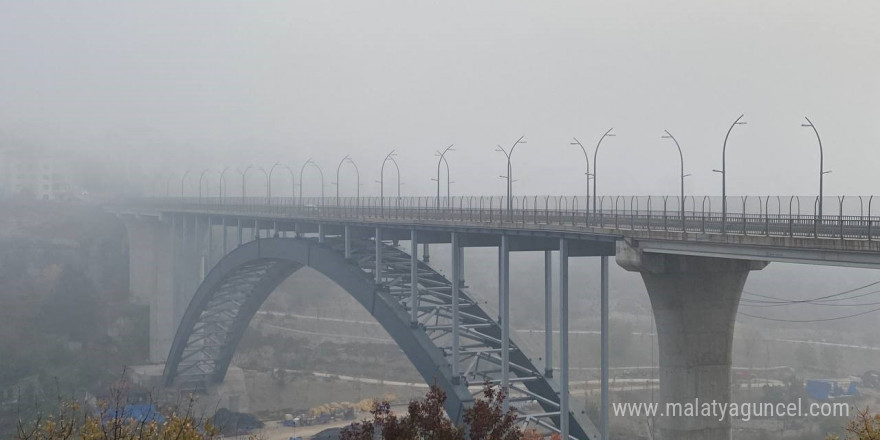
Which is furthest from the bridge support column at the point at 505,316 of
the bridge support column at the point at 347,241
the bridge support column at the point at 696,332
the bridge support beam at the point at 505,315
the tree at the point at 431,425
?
the tree at the point at 431,425

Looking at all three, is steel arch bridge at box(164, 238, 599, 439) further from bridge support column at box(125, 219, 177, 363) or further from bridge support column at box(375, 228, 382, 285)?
bridge support column at box(125, 219, 177, 363)

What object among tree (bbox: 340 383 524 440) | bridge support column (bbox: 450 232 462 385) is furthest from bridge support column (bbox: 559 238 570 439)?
tree (bbox: 340 383 524 440)

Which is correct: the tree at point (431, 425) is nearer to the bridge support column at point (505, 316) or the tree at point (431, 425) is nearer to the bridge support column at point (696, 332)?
the bridge support column at point (696, 332)

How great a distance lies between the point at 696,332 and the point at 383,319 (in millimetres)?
23206

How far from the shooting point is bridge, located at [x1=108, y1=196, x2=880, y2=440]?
28.3 metres

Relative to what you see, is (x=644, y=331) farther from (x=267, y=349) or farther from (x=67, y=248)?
(x=67, y=248)

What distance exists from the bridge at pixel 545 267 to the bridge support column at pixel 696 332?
1.6 inches

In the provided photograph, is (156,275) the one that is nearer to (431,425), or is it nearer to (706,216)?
(706,216)

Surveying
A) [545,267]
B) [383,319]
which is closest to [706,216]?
[545,267]

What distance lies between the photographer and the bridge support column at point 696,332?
29625 mm

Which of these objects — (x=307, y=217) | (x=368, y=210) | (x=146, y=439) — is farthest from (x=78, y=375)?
(x=146, y=439)

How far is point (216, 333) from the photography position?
264ft

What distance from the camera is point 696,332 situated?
97.4ft

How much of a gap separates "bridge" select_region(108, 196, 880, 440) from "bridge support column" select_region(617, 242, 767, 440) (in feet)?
0.13
